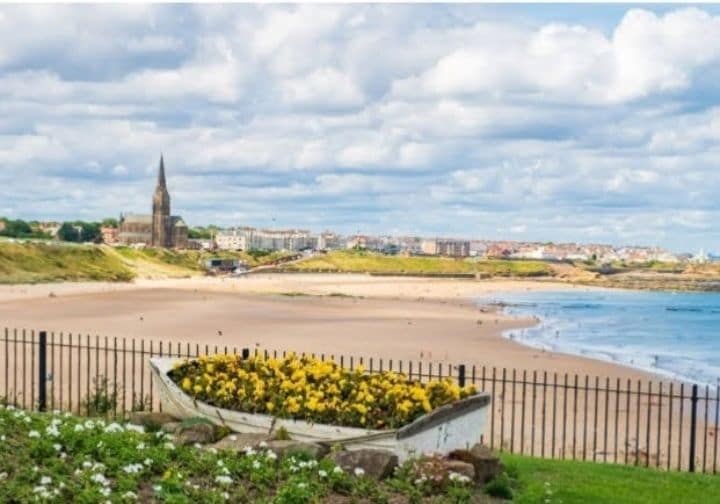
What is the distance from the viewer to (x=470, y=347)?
1361 inches

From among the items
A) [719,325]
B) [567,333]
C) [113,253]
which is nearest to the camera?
[567,333]

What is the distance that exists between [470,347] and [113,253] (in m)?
88.4

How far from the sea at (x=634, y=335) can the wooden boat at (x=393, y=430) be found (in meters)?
14.9

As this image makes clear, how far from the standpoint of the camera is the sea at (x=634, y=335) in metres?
33.0

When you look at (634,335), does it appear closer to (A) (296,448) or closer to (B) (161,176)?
(A) (296,448)

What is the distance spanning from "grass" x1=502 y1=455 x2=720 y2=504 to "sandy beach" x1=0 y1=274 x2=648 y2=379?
47.8 ft

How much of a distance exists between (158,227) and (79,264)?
91.4 meters

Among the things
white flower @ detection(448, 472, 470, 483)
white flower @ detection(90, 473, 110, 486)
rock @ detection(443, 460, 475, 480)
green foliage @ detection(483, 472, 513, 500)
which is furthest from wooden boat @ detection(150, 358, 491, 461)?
white flower @ detection(90, 473, 110, 486)

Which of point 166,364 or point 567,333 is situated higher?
point 166,364

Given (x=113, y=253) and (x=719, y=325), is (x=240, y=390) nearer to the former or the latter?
(x=719, y=325)

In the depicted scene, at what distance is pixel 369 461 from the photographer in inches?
398

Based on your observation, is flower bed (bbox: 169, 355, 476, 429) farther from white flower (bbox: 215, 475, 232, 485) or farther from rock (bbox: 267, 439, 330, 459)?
white flower (bbox: 215, 475, 232, 485)

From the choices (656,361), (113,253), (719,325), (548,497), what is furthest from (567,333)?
(113,253)

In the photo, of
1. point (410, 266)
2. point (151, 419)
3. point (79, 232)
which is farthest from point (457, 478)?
point (79, 232)
